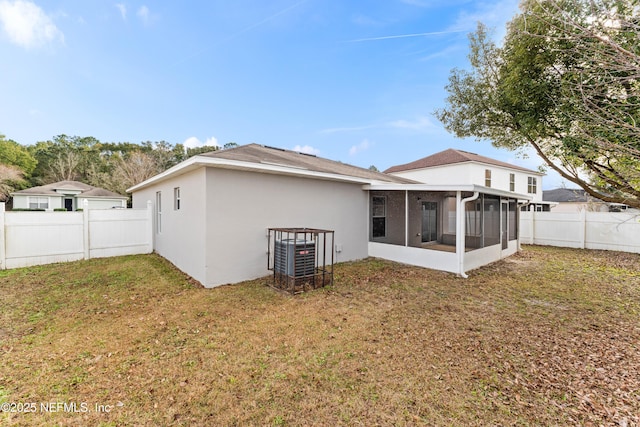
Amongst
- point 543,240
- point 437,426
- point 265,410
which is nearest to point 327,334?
point 265,410

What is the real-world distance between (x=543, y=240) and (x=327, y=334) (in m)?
13.8

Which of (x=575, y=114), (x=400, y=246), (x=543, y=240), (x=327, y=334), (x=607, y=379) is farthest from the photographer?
(x=543, y=240)

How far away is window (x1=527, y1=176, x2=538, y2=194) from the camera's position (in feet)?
65.4

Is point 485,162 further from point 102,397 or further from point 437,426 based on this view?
point 102,397

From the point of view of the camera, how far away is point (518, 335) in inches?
146

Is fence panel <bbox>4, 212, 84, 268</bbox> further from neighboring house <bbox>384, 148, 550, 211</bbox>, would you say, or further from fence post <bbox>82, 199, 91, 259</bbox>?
neighboring house <bbox>384, 148, 550, 211</bbox>

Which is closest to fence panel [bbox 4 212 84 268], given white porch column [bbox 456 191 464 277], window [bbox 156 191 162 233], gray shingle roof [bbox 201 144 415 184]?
window [bbox 156 191 162 233]

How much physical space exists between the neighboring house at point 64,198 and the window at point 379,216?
21.0 metres

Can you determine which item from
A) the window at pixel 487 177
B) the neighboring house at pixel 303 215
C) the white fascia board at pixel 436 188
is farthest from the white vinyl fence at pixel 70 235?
the window at pixel 487 177

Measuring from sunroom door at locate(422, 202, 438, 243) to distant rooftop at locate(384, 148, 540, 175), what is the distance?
8010 mm

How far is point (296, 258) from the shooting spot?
5.47 metres

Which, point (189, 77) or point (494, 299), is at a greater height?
point (189, 77)

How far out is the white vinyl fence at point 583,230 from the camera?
10383mm

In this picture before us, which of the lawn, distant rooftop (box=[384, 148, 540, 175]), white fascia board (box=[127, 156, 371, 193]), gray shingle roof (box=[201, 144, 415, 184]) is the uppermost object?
distant rooftop (box=[384, 148, 540, 175])
